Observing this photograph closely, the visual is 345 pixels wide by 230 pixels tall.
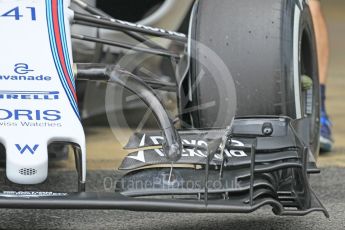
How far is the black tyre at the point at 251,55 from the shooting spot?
356cm

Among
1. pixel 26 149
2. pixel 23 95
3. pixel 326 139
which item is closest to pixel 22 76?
pixel 23 95

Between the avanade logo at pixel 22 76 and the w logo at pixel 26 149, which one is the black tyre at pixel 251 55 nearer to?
the avanade logo at pixel 22 76

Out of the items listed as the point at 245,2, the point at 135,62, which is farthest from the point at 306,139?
the point at 135,62

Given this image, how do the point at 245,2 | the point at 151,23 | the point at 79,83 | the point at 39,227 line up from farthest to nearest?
1. the point at 79,83
2. the point at 151,23
3. the point at 245,2
4. the point at 39,227

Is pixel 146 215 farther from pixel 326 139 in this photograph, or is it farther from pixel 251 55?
pixel 326 139

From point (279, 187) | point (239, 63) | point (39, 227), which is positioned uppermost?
point (239, 63)

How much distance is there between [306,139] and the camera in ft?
11.8

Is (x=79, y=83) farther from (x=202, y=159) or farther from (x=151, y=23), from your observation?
(x=202, y=159)

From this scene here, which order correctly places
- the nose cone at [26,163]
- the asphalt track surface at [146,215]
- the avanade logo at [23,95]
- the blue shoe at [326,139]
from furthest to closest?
the blue shoe at [326,139], the asphalt track surface at [146,215], the avanade logo at [23,95], the nose cone at [26,163]

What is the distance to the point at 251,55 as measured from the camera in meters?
3.59

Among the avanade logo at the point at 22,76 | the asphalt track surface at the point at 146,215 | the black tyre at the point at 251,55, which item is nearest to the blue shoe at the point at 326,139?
the asphalt track surface at the point at 146,215

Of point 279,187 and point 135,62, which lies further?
point 135,62

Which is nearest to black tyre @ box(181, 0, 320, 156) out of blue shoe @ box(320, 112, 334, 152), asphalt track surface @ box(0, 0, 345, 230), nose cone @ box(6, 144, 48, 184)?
asphalt track surface @ box(0, 0, 345, 230)

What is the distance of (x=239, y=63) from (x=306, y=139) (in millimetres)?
406
